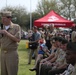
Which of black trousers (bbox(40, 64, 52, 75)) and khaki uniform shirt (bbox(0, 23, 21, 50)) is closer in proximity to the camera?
khaki uniform shirt (bbox(0, 23, 21, 50))

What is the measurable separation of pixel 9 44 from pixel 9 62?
1.37ft

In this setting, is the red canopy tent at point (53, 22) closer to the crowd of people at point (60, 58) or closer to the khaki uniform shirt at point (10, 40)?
the crowd of people at point (60, 58)

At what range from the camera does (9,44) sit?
664 cm

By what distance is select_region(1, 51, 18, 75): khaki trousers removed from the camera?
22.1 ft

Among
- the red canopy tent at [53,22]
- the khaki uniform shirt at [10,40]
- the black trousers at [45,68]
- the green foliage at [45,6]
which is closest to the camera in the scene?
the khaki uniform shirt at [10,40]

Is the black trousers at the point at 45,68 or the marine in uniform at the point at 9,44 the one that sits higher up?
the marine in uniform at the point at 9,44

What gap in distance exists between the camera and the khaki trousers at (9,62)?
22.1 ft

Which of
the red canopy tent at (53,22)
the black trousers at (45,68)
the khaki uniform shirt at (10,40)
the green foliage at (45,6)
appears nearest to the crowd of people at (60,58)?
the black trousers at (45,68)

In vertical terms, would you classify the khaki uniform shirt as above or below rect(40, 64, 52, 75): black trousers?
above

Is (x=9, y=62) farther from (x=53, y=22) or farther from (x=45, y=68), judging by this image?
(x=53, y=22)

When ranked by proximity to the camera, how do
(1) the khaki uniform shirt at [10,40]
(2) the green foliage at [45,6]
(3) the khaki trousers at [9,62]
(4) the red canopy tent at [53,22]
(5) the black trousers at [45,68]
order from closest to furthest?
(1) the khaki uniform shirt at [10,40] → (3) the khaki trousers at [9,62] → (5) the black trousers at [45,68] → (4) the red canopy tent at [53,22] → (2) the green foliage at [45,6]

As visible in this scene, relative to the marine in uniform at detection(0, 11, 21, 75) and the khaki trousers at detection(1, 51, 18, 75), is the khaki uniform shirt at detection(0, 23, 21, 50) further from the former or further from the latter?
the khaki trousers at detection(1, 51, 18, 75)

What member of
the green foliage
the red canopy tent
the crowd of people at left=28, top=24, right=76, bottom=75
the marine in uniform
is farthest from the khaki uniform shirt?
the green foliage

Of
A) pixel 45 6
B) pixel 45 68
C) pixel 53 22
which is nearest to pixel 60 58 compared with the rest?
pixel 45 68
